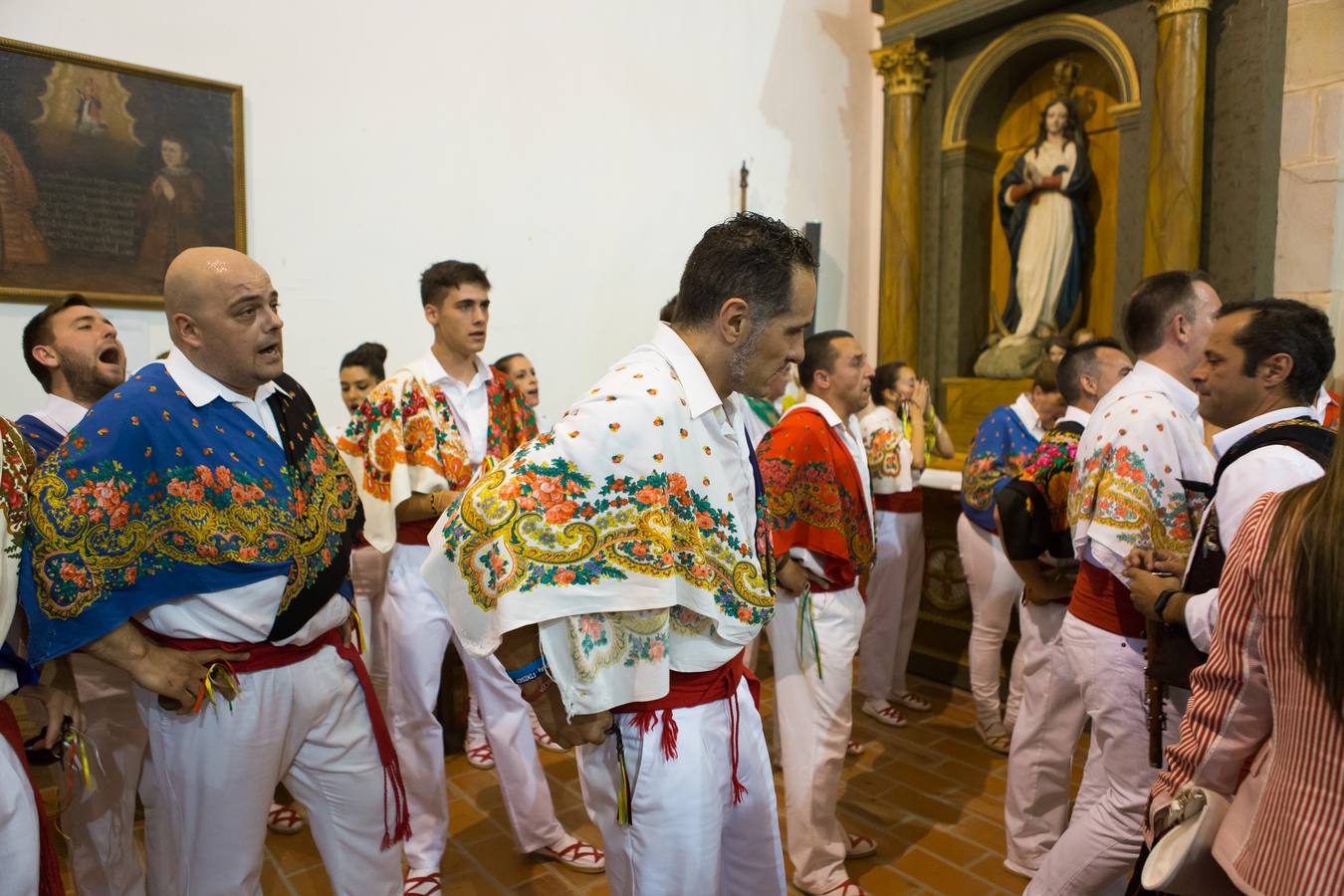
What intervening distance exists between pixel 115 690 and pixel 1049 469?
288 centimetres

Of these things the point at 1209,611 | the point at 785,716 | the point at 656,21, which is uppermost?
the point at 656,21

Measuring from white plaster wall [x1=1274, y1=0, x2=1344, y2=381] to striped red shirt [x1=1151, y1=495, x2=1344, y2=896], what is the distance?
4.16m

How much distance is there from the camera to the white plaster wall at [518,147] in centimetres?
474

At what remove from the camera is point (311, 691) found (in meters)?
1.87

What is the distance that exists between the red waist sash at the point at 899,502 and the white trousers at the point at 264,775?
286cm

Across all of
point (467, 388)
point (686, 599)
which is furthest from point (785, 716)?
point (467, 388)

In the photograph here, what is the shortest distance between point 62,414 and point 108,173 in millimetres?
2428

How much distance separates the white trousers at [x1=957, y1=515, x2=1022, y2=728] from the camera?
3762 mm

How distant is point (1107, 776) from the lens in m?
2.22

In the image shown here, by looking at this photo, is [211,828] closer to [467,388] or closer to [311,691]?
[311,691]

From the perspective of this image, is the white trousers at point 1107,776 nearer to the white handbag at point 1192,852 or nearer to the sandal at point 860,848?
the sandal at point 860,848

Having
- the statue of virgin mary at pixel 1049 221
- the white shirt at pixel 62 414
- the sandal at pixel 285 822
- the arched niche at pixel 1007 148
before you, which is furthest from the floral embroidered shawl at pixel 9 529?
the statue of virgin mary at pixel 1049 221

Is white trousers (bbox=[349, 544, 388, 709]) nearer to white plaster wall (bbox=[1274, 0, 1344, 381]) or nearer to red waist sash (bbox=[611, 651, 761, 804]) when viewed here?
red waist sash (bbox=[611, 651, 761, 804])

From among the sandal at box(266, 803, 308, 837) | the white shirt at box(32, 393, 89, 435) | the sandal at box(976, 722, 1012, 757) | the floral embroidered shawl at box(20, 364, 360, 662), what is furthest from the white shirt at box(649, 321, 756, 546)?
the sandal at box(976, 722, 1012, 757)
